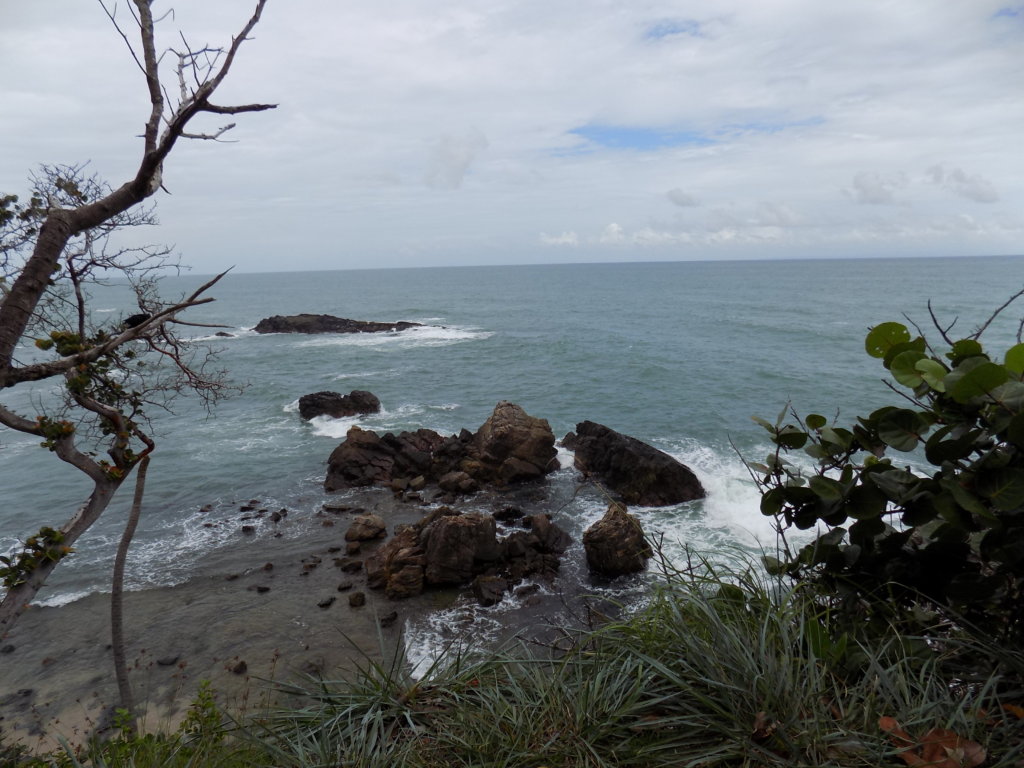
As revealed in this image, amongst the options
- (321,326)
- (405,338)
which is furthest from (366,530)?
(321,326)

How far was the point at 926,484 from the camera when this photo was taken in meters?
3.47

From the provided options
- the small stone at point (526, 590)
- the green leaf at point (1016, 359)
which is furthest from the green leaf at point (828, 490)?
the small stone at point (526, 590)

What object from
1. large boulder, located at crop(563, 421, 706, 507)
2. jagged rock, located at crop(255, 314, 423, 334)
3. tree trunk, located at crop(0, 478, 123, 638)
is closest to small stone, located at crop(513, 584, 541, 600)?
large boulder, located at crop(563, 421, 706, 507)

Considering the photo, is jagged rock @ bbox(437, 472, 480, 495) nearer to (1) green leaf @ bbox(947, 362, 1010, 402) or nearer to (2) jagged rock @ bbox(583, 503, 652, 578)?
(2) jagged rock @ bbox(583, 503, 652, 578)

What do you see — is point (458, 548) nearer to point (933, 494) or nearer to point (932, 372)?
point (933, 494)

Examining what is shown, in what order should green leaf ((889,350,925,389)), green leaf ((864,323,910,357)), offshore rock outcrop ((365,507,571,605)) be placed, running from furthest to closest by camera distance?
1. offshore rock outcrop ((365,507,571,605))
2. green leaf ((864,323,910,357))
3. green leaf ((889,350,925,389))

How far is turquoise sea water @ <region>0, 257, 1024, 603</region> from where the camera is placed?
16.9 m

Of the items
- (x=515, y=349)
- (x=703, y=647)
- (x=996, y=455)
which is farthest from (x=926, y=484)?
(x=515, y=349)

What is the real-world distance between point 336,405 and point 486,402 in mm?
6901

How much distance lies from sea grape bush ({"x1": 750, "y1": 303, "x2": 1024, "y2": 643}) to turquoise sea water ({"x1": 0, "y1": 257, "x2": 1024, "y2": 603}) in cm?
128

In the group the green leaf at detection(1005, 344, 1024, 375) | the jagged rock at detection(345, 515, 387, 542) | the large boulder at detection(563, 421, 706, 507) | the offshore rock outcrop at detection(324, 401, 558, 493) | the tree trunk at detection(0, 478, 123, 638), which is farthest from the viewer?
the offshore rock outcrop at detection(324, 401, 558, 493)

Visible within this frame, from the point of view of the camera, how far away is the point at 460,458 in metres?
20.4

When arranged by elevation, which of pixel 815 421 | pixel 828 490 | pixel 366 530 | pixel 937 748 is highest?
pixel 815 421

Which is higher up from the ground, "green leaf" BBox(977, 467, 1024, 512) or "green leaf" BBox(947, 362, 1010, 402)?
"green leaf" BBox(947, 362, 1010, 402)
